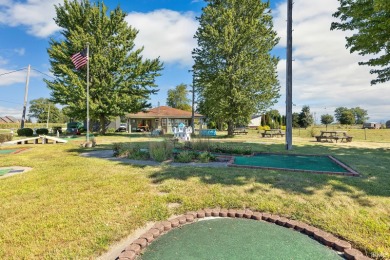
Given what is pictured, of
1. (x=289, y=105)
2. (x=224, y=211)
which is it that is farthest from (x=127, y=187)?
(x=289, y=105)

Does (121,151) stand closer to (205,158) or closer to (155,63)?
(205,158)

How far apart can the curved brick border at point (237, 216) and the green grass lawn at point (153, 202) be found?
16 cm

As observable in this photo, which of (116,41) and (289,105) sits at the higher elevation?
(116,41)

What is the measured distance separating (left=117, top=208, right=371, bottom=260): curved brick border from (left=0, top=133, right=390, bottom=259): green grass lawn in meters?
0.16

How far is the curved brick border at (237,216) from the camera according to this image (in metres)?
2.80

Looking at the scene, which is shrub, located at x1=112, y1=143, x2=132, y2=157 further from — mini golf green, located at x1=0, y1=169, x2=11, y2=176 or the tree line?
the tree line

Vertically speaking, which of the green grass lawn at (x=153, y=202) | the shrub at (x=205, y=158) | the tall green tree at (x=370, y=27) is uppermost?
the tall green tree at (x=370, y=27)

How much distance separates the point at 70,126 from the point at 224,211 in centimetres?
2982

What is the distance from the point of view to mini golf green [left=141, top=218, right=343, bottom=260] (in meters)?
2.79

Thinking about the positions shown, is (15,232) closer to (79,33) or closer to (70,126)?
(79,33)

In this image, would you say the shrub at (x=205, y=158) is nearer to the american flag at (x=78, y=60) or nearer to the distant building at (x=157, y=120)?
the american flag at (x=78, y=60)

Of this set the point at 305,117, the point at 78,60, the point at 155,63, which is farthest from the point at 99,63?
the point at 305,117

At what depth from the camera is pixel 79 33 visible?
24219mm

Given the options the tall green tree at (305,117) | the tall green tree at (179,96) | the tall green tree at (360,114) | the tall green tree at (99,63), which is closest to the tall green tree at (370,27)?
the tall green tree at (99,63)
